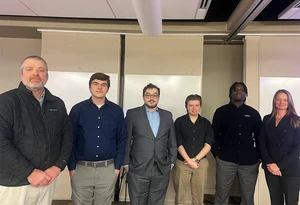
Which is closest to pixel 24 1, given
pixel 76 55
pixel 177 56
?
pixel 76 55

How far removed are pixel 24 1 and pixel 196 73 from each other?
266cm

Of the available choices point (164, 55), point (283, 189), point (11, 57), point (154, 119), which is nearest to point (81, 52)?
point (164, 55)

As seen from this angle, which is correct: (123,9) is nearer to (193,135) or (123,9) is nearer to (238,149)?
(193,135)

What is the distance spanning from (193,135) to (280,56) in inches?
84.8

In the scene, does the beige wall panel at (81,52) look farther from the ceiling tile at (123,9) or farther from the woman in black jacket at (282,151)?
the woman in black jacket at (282,151)

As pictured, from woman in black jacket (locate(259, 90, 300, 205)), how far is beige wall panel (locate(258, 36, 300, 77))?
4.28 feet

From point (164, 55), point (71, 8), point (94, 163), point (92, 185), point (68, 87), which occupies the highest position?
point (71, 8)

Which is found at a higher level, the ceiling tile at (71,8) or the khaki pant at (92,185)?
the ceiling tile at (71,8)

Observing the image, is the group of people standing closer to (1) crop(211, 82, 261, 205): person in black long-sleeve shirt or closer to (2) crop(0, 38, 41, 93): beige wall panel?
(1) crop(211, 82, 261, 205): person in black long-sleeve shirt

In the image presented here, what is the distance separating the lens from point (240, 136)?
9.77 ft

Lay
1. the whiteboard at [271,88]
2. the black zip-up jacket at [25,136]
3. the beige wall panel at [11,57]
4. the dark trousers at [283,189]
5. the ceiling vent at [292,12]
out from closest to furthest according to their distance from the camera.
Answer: the black zip-up jacket at [25,136]
the dark trousers at [283,189]
the ceiling vent at [292,12]
the whiteboard at [271,88]
the beige wall panel at [11,57]

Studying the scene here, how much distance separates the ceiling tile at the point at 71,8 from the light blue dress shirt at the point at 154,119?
5.06ft

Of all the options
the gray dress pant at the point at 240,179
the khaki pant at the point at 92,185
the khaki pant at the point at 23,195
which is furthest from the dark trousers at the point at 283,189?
the khaki pant at the point at 23,195

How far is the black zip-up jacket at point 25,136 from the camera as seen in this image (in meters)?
1.78
